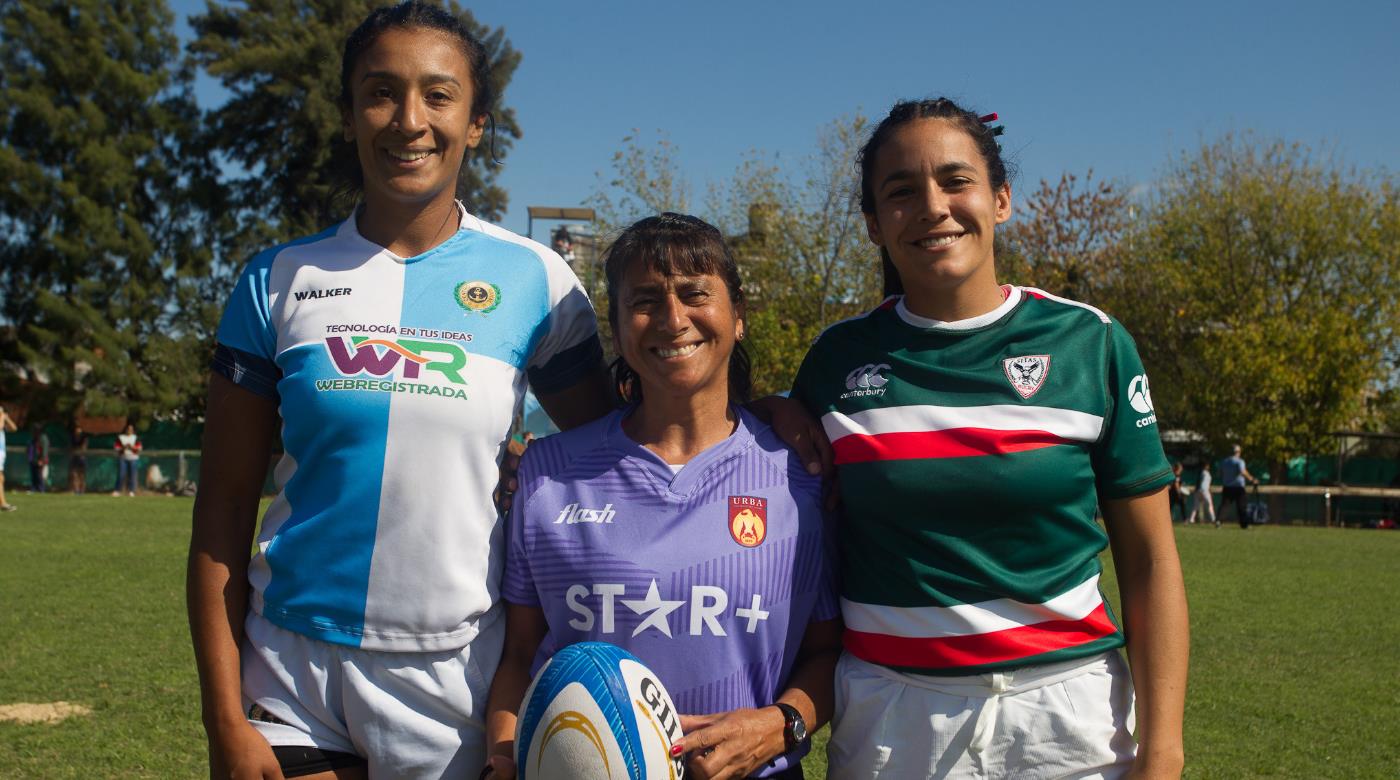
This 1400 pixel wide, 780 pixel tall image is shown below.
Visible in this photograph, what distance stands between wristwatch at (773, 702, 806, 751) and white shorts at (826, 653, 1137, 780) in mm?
150

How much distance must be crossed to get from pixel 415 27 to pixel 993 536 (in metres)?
1.65

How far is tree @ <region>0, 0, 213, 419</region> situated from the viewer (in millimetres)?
34281

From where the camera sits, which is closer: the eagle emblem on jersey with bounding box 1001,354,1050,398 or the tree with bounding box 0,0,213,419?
the eagle emblem on jersey with bounding box 1001,354,1050,398

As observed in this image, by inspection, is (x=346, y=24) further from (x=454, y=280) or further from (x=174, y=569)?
(x=454, y=280)

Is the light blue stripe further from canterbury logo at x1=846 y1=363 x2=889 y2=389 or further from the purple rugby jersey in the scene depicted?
canterbury logo at x1=846 y1=363 x2=889 y2=389

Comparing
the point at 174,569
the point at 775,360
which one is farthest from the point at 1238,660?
the point at 775,360

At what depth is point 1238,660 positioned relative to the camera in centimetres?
835

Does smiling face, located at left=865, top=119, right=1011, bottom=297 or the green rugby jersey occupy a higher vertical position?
smiling face, located at left=865, top=119, right=1011, bottom=297

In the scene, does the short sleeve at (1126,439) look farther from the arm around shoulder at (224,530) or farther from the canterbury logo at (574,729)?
the arm around shoulder at (224,530)

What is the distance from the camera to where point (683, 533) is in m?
2.40

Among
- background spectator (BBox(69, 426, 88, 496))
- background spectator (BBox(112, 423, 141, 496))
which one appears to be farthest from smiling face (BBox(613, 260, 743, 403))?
background spectator (BBox(69, 426, 88, 496))

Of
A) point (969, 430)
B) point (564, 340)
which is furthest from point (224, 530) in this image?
point (969, 430)

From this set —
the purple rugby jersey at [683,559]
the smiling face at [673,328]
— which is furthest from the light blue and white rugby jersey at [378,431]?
the smiling face at [673,328]

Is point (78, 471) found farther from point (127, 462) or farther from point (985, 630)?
point (985, 630)
